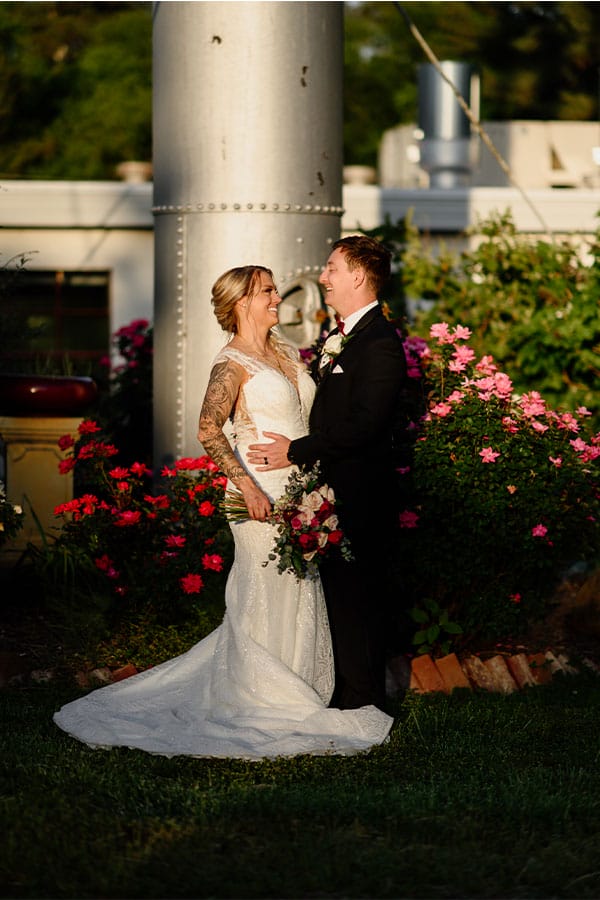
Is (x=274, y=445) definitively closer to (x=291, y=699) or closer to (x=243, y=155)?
(x=291, y=699)

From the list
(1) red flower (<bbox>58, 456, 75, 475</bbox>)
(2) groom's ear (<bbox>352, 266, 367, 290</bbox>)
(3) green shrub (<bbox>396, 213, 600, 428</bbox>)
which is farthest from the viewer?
(3) green shrub (<bbox>396, 213, 600, 428</bbox>)

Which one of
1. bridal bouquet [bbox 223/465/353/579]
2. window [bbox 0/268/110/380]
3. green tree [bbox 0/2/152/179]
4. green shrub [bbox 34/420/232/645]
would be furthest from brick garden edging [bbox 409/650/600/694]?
green tree [bbox 0/2/152/179]

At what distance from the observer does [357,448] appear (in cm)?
579

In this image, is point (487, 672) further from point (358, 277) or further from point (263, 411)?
point (358, 277)

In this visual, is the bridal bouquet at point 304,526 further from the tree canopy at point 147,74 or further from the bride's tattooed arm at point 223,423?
the tree canopy at point 147,74

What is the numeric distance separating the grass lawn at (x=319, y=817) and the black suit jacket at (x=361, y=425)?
993mm

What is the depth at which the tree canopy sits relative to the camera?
44406 millimetres

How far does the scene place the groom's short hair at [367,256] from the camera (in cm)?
587

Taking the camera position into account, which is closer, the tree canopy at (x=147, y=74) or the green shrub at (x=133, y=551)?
the green shrub at (x=133, y=551)

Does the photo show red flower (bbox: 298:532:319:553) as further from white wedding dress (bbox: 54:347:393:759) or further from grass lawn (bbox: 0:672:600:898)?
grass lawn (bbox: 0:672:600:898)

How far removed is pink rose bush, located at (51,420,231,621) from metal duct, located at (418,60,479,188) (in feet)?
39.4

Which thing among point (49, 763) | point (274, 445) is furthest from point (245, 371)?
point (49, 763)

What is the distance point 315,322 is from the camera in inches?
334

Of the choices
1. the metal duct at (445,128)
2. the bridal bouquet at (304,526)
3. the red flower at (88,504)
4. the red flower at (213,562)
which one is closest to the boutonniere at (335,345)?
the bridal bouquet at (304,526)
